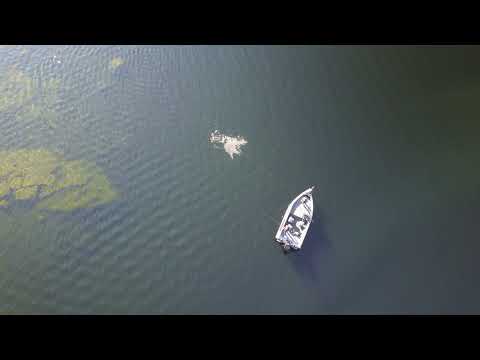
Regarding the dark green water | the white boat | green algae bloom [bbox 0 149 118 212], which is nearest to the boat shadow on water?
the dark green water

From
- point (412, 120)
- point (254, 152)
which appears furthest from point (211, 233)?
point (412, 120)

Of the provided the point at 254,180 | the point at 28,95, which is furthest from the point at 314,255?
the point at 28,95

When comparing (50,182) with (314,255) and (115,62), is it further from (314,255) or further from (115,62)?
(314,255)

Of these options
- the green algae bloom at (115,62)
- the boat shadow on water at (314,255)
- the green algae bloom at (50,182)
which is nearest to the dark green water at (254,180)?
the boat shadow on water at (314,255)

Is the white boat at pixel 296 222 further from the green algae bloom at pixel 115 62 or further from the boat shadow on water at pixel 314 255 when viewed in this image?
the green algae bloom at pixel 115 62

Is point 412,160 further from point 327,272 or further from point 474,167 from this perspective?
point 327,272

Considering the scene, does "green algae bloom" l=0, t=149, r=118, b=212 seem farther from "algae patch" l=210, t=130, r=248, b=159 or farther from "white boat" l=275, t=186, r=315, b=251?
"white boat" l=275, t=186, r=315, b=251

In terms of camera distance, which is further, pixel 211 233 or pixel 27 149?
pixel 27 149
